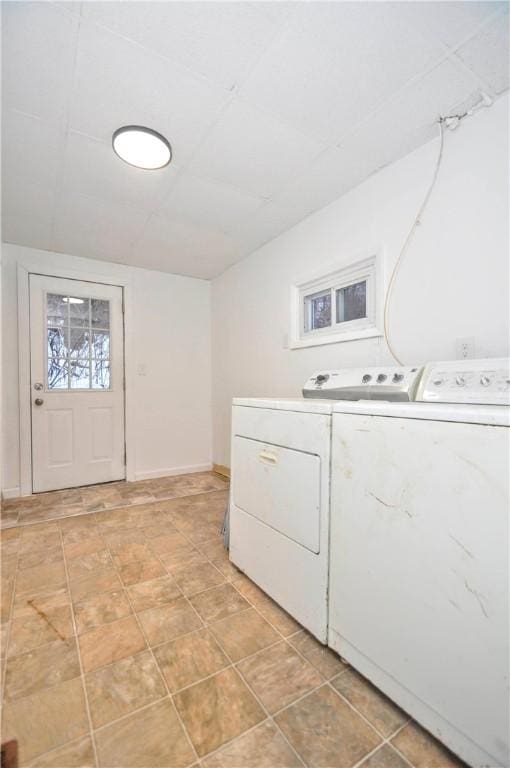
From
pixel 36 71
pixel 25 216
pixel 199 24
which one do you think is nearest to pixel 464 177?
pixel 199 24

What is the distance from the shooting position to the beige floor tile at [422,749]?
0.87m

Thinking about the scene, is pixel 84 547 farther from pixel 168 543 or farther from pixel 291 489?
pixel 291 489

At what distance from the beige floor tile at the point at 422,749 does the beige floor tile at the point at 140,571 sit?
1.23 m

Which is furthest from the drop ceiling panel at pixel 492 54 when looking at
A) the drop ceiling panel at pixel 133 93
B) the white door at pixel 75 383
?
the white door at pixel 75 383

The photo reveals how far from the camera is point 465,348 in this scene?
4.92 ft

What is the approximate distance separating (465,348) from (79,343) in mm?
3214

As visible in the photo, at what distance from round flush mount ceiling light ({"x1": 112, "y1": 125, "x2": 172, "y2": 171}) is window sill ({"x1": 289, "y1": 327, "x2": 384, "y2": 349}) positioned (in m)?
1.41

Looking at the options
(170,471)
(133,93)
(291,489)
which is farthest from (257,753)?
(170,471)

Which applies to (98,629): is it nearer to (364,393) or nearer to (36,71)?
(364,393)

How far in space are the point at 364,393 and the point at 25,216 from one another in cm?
273

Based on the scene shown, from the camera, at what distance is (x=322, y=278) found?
2.34 m

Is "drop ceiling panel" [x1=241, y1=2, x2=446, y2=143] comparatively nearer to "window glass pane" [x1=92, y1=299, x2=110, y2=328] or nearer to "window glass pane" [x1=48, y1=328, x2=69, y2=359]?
"window glass pane" [x1=92, y1=299, x2=110, y2=328]

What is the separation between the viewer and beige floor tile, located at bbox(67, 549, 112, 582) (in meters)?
1.74

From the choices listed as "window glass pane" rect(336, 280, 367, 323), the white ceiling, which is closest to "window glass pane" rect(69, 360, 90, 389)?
the white ceiling
